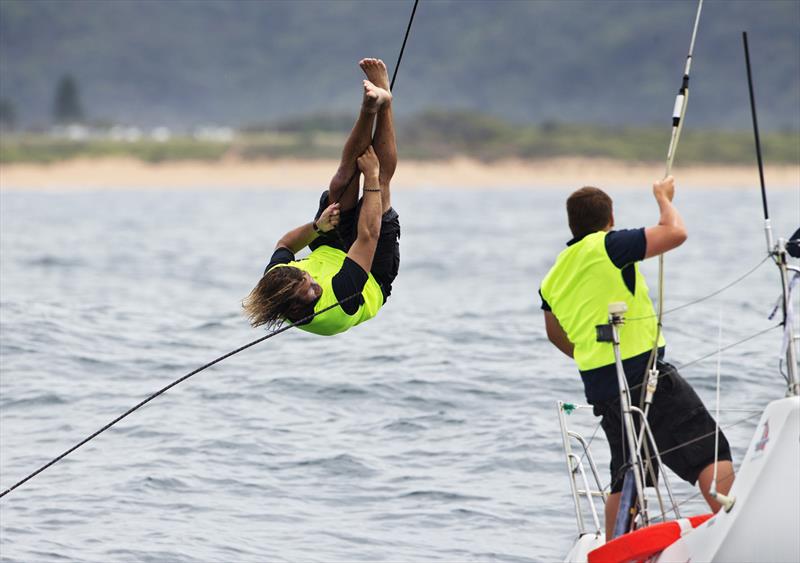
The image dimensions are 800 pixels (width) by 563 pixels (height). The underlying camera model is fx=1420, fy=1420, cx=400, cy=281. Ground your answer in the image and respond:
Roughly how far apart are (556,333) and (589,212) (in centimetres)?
60

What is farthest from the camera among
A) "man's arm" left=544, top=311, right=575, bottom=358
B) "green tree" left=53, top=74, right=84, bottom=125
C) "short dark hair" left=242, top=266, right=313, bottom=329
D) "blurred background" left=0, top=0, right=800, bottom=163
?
"blurred background" left=0, top=0, right=800, bottom=163

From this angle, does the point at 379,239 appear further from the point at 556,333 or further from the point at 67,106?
the point at 67,106

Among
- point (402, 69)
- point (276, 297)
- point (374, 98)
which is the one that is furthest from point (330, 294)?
point (402, 69)

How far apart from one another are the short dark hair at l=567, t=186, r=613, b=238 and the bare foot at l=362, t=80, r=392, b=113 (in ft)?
3.00

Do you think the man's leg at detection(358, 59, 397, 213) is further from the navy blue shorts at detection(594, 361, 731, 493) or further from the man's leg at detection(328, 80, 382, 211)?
the navy blue shorts at detection(594, 361, 731, 493)

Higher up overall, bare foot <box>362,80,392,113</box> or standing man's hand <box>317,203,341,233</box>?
bare foot <box>362,80,392,113</box>

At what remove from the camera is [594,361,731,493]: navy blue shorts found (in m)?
5.42

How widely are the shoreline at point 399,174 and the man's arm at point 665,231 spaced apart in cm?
7785

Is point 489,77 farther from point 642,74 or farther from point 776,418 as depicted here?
point 776,418

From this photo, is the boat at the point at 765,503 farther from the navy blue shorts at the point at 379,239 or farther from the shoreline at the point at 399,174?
the shoreline at the point at 399,174

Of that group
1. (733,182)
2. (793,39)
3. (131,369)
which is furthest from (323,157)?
(131,369)

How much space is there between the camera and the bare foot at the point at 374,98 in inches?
230

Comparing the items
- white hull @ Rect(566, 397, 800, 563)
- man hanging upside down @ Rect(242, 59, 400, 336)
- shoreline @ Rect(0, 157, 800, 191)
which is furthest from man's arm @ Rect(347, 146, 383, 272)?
shoreline @ Rect(0, 157, 800, 191)

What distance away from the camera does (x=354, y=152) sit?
5996 mm
